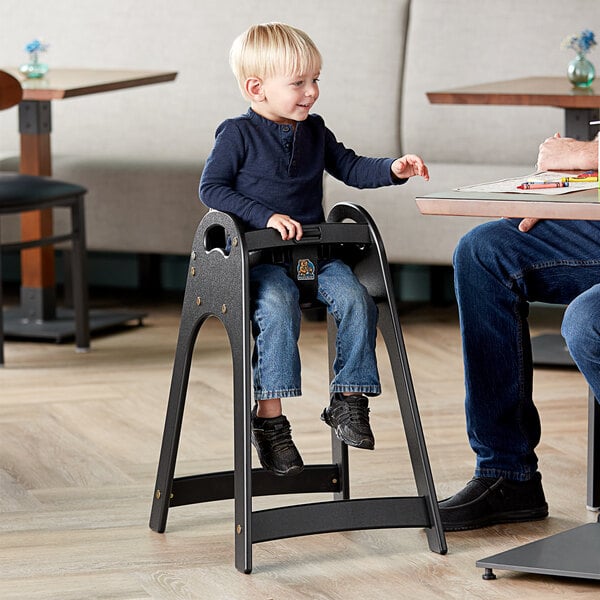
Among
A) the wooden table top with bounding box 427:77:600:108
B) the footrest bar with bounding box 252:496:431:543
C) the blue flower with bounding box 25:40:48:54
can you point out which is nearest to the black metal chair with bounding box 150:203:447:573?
the footrest bar with bounding box 252:496:431:543

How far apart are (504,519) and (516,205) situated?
2.46 feet

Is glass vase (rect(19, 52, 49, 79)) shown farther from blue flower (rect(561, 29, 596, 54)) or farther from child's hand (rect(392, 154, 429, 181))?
child's hand (rect(392, 154, 429, 181))

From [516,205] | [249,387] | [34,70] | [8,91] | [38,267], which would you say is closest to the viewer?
[516,205]

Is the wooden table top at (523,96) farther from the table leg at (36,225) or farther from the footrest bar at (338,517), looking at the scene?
the footrest bar at (338,517)

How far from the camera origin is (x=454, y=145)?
15.0 ft

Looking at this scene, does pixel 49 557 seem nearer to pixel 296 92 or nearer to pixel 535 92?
pixel 296 92

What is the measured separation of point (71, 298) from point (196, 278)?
2.44 m

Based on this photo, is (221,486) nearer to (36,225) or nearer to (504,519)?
(504,519)

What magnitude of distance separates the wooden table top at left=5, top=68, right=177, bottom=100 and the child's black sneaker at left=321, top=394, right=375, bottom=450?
186 centimetres

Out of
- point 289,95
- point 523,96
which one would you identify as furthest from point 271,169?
point 523,96

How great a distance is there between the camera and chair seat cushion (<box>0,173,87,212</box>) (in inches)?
146

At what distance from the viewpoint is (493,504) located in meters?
2.41

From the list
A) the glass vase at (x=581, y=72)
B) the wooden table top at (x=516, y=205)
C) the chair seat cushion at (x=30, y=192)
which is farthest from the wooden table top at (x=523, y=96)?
the wooden table top at (x=516, y=205)

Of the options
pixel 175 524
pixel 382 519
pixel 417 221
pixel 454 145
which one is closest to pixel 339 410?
pixel 382 519
